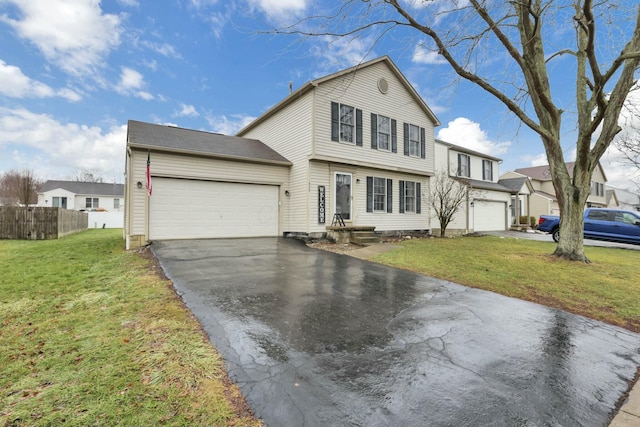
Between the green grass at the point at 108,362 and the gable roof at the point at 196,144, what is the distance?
6202 millimetres

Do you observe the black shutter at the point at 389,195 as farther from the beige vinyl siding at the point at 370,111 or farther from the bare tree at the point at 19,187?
the bare tree at the point at 19,187

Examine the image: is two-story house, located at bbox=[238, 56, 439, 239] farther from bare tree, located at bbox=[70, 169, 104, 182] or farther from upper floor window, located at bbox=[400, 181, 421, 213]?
bare tree, located at bbox=[70, 169, 104, 182]

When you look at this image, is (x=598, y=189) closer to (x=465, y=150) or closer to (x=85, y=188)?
(x=465, y=150)

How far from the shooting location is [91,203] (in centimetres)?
3522

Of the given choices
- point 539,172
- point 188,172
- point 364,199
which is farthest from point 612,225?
point 539,172

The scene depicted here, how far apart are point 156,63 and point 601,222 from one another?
2198cm

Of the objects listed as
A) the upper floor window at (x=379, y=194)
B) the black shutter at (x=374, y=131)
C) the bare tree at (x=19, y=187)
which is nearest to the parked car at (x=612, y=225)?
the upper floor window at (x=379, y=194)

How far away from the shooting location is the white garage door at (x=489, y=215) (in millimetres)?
19219

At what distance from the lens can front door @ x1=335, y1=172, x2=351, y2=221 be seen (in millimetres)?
11930

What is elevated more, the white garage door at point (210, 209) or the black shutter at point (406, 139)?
the black shutter at point (406, 139)

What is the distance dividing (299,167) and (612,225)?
14.4 meters

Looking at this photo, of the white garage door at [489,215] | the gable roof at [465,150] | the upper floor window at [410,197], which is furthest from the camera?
the white garage door at [489,215]

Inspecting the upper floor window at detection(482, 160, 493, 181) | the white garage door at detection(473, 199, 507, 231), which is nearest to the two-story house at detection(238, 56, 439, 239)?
the white garage door at detection(473, 199, 507, 231)

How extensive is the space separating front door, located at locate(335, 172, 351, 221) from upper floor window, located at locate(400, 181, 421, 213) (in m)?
3.40
